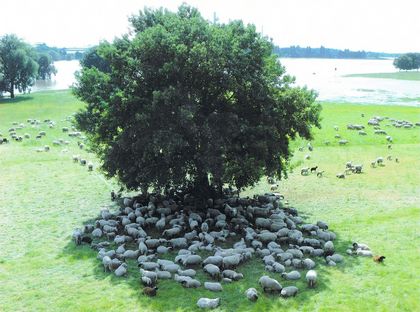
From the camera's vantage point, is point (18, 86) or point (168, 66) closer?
point (168, 66)

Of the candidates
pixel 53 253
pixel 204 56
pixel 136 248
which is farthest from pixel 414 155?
pixel 53 253

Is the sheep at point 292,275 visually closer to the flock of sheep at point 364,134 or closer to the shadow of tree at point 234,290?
the shadow of tree at point 234,290

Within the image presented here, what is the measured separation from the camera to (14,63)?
95.4 meters

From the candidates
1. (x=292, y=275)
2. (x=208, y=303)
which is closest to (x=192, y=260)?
(x=208, y=303)

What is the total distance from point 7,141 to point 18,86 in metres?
58.0

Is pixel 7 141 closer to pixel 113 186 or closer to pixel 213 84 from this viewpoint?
pixel 113 186

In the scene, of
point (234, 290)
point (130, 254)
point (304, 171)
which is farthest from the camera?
point (304, 171)

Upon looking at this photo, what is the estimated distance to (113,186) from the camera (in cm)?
3244

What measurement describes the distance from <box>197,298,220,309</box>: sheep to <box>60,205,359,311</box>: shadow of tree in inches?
7.3

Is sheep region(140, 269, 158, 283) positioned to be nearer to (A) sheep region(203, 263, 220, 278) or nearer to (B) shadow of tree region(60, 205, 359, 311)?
(B) shadow of tree region(60, 205, 359, 311)

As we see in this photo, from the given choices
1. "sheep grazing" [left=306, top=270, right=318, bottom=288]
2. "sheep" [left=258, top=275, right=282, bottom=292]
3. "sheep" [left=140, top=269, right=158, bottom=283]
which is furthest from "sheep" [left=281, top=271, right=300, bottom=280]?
"sheep" [left=140, top=269, right=158, bottom=283]

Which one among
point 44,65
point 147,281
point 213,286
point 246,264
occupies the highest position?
point 44,65

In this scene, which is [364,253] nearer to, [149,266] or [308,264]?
[308,264]

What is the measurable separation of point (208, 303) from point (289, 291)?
297cm
